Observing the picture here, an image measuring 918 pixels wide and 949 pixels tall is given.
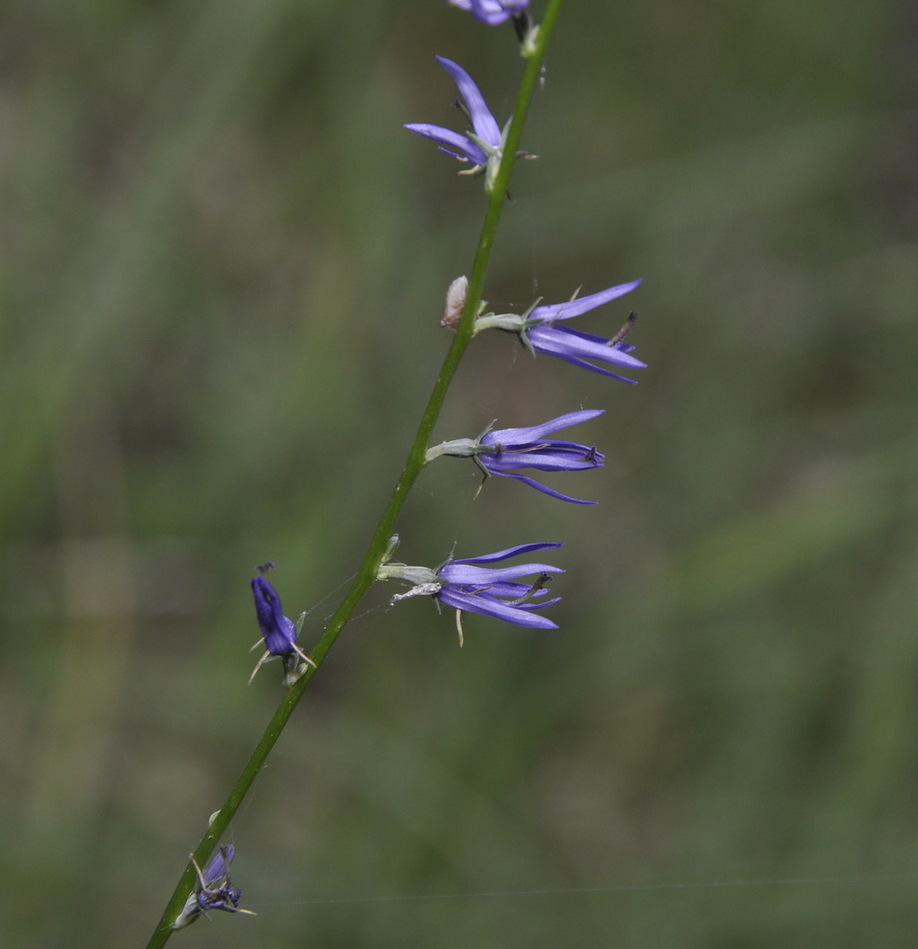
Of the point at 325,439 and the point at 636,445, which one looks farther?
the point at 636,445

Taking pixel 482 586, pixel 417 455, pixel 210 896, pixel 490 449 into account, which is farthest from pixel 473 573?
pixel 210 896

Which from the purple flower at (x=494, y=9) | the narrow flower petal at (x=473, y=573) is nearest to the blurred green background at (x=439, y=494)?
the narrow flower petal at (x=473, y=573)

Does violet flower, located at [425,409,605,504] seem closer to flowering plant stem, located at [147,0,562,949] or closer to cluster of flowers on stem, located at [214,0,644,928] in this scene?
cluster of flowers on stem, located at [214,0,644,928]

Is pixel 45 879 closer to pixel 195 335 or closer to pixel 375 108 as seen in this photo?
pixel 195 335

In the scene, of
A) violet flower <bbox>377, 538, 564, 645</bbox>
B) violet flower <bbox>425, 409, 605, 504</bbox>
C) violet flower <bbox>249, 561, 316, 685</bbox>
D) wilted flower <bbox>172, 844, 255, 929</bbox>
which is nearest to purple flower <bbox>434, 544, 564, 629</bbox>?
violet flower <bbox>377, 538, 564, 645</bbox>

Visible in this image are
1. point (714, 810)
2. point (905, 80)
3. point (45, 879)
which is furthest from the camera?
point (905, 80)

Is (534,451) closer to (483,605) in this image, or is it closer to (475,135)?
(483,605)

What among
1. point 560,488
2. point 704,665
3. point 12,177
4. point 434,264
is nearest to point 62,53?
point 12,177
